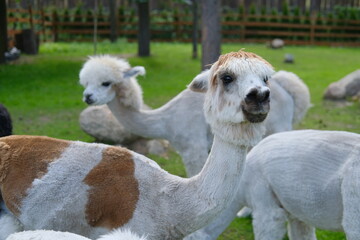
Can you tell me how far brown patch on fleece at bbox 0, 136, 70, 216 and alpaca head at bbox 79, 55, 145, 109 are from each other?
3.03 metres

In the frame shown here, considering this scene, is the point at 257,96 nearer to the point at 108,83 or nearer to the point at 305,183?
the point at 305,183

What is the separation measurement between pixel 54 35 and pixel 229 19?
10345mm

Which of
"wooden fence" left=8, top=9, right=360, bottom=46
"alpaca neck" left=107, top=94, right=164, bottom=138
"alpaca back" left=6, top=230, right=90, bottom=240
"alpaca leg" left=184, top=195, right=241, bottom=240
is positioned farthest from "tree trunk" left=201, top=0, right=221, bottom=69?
"wooden fence" left=8, top=9, right=360, bottom=46

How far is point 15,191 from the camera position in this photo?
10.5 ft

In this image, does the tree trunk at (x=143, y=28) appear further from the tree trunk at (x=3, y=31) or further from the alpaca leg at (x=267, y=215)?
the alpaca leg at (x=267, y=215)

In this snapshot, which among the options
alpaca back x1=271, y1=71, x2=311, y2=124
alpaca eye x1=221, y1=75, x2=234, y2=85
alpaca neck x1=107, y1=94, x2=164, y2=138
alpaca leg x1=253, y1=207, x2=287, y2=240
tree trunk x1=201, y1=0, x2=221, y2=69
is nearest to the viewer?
alpaca eye x1=221, y1=75, x2=234, y2=85

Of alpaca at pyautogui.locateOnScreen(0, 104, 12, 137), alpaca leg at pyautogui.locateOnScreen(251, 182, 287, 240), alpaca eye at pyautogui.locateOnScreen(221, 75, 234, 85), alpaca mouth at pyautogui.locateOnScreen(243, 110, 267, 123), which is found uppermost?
alpaca eye at pyautogui.locateOnScreen(221, 75, 234, 85)

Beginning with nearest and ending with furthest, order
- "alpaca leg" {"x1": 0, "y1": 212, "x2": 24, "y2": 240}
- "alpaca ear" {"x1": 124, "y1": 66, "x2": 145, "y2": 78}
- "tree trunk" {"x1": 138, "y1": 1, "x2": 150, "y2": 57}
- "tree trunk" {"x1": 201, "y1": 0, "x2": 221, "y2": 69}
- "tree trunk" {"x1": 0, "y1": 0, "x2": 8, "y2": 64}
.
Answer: "alpaca leg" {"x1": 0, "y1": 212, "x2": 24, "y2": 240} < "alpaca ear" {"x1": 124, "y1": 66, "x2": 145, "y2": 78} < "tree trunk" {"x1": 201, "y1": 0, "x2": 221, "y2": 69} < "tree trunk" {"x1": 0, "y1": 0, "x2": 8, "y2": 64} < "tree trunk" {"x1": 138, "y1": 1, "x2": 150, "y2": 57}

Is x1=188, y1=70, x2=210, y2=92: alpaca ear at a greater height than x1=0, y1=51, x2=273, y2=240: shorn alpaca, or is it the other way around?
x1=188, y1=70, x2=210, y2=92: alpaca ear

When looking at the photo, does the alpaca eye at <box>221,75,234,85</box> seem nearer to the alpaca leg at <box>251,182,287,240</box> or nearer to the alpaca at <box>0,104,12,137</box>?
the alpaca leg at <box>251,182,287,240</box>

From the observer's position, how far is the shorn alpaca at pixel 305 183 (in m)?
3.80

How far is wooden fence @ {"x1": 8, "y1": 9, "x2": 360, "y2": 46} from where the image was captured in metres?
27.9

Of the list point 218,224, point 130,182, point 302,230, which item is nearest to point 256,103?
point 130,182

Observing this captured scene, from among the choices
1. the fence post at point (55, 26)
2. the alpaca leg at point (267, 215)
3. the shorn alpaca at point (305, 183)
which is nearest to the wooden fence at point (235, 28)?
the fence post at point (55, 26)
